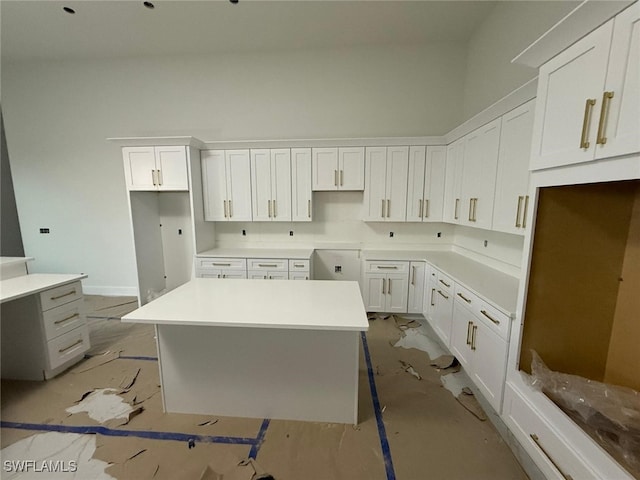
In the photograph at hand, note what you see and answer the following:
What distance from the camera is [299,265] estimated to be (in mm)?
3477

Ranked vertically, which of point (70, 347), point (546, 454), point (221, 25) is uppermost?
point (221, 25)

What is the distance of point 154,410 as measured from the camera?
1.99m

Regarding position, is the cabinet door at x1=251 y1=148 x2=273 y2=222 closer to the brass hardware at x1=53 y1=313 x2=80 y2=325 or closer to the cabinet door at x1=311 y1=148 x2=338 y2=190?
the cabinet door at x1=311 y1=148 x2=338 y2=190

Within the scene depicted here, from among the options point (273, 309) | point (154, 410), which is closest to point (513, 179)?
point (273, 309)

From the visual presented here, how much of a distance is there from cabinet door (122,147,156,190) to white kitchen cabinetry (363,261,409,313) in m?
3.23

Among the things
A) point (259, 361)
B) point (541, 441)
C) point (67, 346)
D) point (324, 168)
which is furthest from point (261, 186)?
point (541, 441)

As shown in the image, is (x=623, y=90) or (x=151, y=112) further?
(x=151, y=112)

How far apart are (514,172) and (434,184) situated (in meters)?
1.41

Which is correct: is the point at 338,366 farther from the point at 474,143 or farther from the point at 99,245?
the point at 99,245

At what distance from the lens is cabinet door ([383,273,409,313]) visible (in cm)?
341

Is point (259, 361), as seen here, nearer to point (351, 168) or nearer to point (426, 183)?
point (351, 168)

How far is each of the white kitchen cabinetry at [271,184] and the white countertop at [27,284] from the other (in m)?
2.16

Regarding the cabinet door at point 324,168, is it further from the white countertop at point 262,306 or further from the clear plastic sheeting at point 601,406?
the clear plastic sheeting at point 601,406

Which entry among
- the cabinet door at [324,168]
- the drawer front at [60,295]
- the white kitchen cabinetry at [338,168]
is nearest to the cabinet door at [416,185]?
the white kitchen cabinetry at [338,168]
